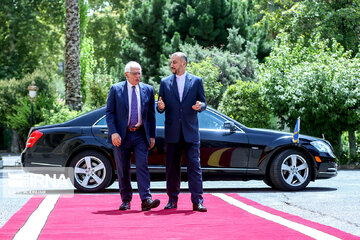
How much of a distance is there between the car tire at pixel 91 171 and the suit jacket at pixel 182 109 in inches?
111

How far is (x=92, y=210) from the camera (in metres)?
9.00

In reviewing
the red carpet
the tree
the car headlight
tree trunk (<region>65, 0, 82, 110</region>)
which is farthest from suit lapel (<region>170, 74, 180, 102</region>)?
the tree

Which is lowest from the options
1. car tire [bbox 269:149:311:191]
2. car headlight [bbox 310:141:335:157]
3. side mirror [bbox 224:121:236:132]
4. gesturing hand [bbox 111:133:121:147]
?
car tire [bbox 269:149:311:191]

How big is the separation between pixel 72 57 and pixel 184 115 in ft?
55.4

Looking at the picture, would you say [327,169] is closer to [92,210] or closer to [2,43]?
[92,210]

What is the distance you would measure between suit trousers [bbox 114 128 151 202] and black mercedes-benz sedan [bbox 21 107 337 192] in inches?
99.8

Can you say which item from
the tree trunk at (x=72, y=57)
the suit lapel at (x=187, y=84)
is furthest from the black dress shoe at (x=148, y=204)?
the tree trunk at (x=72, y=57)

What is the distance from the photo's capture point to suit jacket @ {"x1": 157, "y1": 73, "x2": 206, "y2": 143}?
8.73m

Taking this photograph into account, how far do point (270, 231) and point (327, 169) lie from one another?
5432 millimetres

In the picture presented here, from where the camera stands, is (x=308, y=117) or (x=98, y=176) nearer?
(x=98, y=176)

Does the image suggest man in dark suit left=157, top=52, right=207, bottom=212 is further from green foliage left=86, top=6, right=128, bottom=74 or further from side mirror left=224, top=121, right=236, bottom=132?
green foliage left=86, top=6, right=128, bottom=74

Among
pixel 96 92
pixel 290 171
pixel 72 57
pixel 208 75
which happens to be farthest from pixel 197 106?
pixel 96 92

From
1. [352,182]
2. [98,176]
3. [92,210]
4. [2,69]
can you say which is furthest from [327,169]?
[2,69]

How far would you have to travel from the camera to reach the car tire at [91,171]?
11.4m
